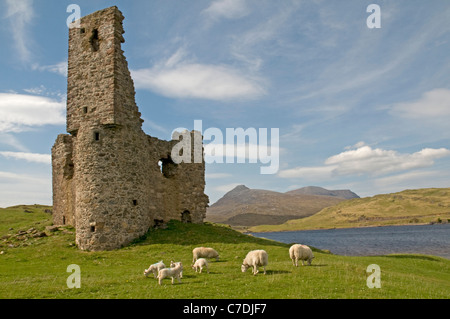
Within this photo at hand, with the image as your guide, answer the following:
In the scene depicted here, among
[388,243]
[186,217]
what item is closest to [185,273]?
[186,217]

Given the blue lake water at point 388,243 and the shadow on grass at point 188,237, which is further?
the blue lake water at point 388,243

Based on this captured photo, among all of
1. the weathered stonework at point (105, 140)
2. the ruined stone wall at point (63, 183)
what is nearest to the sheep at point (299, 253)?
the weathered stonework at point (105, 140)

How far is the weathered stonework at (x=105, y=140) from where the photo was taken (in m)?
26.0

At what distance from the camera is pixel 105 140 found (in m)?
26.8

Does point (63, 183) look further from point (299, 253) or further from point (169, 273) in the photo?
point (299, 253)

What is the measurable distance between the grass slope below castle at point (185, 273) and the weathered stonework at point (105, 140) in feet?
6.39

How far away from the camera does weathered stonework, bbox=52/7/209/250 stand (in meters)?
26.0

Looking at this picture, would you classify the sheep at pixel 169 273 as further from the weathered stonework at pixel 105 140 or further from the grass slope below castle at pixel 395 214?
the grass slope below castle at pixel 395 214

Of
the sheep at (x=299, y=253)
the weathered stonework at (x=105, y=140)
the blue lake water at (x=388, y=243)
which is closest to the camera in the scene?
the sheep at (x=299, y=253)

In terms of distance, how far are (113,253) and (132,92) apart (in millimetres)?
12885

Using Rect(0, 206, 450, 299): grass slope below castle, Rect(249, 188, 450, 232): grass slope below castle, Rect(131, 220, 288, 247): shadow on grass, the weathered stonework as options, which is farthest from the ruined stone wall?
Rect(249, 188, 450, 232): grass slope below castle
